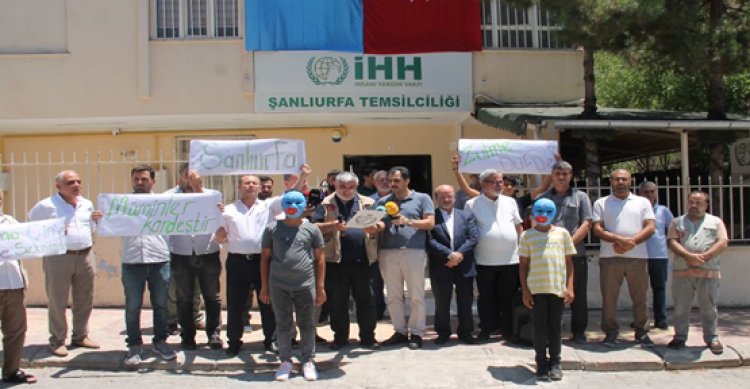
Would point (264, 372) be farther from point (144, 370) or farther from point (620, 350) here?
point (620, 350)

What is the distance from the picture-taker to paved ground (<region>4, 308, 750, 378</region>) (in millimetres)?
6238

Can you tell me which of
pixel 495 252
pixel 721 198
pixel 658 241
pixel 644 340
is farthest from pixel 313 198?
pixel 721 198

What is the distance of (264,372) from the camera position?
636 centimetres

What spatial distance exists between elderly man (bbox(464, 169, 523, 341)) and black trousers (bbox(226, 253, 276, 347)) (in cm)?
228

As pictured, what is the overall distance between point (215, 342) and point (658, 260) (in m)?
5.09

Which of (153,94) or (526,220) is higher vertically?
(153,94)

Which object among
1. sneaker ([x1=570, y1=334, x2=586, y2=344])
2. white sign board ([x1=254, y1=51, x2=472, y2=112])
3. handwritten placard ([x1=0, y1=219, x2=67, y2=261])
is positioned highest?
white sign board ([x1=254, y1=51, x2=472, y2=112])

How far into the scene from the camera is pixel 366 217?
6.39m

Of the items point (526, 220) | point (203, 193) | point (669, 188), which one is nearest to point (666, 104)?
point (669, 188)

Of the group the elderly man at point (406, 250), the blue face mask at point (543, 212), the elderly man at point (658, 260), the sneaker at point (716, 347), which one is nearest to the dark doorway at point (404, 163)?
the elderly man at point (658, 260)

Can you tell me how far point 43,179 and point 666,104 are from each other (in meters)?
13.6

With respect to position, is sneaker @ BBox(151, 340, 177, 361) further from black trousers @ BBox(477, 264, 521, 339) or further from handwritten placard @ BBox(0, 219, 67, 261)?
black trousers @ BBox(477, 264, 521, 339)

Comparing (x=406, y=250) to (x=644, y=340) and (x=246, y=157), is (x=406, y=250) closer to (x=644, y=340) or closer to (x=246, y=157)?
(x=246, y=157)

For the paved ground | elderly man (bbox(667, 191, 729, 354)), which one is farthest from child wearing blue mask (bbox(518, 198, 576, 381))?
elderly man (bbox(667, 191, 729, 354))
